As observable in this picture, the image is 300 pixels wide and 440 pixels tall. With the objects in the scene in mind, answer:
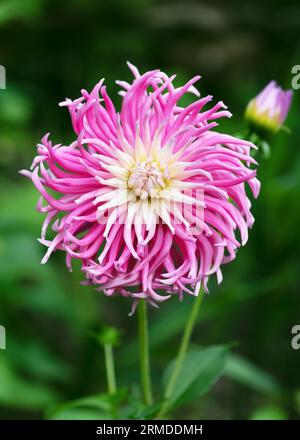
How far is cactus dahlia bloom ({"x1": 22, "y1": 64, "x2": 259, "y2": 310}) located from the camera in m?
0.87

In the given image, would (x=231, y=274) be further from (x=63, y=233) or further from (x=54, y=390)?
(x=63, y=233)

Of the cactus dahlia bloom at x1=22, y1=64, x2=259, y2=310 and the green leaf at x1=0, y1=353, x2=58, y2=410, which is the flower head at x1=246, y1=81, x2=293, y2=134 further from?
the green leaf at x1=0, y1=353, x2=58, y2=410

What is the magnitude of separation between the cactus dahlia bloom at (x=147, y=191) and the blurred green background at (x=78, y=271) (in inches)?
29.0

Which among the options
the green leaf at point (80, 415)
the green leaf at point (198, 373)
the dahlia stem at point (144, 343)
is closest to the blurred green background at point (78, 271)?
the green leaf at point (80, 415)

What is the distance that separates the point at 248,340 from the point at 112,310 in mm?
499

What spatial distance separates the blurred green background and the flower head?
2.30 ft

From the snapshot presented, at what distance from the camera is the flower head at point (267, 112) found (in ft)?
3.59

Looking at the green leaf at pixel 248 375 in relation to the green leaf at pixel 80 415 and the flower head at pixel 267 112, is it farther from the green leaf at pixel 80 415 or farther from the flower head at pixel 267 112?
the flower head at pixel 267 112

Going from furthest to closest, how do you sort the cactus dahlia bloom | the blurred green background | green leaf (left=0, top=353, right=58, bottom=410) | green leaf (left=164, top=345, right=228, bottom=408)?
the blurred green background, green leaf (left=0, top=353, right=58, bottom=410), green leaf (left=164, top=345, right=228, bottom=408), the cactus dahlia bloom

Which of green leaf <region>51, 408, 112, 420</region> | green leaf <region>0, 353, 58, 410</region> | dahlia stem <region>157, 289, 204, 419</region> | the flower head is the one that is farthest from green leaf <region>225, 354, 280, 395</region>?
the flower head

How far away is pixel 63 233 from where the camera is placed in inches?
35.1

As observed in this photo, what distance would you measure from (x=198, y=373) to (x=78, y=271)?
1.01 metres

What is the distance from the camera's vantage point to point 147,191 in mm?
911
